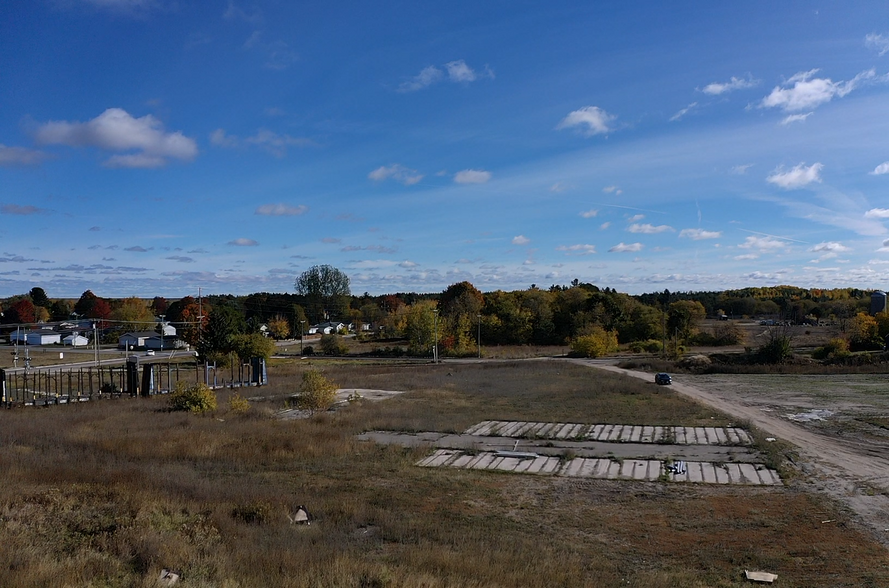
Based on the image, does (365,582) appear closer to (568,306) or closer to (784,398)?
(784,398)

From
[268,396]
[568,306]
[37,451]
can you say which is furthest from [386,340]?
[37,451]

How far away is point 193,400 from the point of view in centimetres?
2584

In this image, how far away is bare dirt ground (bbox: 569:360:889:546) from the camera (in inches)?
584

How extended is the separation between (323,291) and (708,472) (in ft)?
450

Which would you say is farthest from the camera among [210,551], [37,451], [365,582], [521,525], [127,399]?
[127,399]

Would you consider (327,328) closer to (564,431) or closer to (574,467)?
(564,431)

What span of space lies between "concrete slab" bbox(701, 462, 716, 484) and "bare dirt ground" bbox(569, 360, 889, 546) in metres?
2.05

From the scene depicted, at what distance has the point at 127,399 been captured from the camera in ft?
98.4

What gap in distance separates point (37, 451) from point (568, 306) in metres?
87.0

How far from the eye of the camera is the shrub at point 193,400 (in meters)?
25.8

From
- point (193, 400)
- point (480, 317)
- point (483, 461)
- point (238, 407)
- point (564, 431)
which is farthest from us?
point (480, 317)

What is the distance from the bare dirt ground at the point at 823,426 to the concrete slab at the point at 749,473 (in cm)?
102

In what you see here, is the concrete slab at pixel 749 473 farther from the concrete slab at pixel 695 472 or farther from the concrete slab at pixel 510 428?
the concrete slab at pixel 510 428

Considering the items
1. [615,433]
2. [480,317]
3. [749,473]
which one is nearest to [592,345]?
[480,317]
